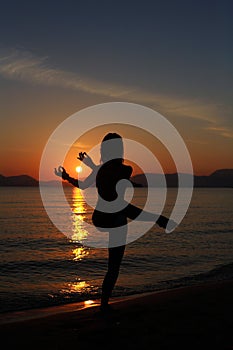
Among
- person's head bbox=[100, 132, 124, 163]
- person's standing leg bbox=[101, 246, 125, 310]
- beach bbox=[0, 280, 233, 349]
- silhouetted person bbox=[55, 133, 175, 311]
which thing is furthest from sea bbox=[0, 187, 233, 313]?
person's head bbox=[100, 132, 124, 163]

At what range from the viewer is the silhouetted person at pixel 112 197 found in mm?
5809

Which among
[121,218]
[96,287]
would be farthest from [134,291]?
[121,218]

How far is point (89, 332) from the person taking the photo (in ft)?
18.8

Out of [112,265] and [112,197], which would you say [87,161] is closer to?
[112,197]

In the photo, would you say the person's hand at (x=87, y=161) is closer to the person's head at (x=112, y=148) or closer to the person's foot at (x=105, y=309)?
the person's head at (x=112, y=148)

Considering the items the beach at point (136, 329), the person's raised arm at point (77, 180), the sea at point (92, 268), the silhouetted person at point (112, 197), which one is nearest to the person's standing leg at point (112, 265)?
the silhouetted person at point (112, 197)

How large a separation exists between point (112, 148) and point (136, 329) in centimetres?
282

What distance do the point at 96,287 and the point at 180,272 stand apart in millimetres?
4664

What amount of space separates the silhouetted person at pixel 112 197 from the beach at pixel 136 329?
77cm

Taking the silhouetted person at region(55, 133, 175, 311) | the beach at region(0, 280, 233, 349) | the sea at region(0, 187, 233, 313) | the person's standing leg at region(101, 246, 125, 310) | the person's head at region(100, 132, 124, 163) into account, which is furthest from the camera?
the sea at region(0, 187, 233, 313)

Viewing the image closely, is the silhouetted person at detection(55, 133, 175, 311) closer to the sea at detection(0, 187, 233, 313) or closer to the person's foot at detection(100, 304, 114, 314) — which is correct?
the person's foot at detection(100, 304, 114, 314)

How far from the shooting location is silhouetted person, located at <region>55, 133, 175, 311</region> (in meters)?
5.81

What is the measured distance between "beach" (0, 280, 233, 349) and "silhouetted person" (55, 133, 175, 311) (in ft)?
2.54

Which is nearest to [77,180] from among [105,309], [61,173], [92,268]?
[61,173]
